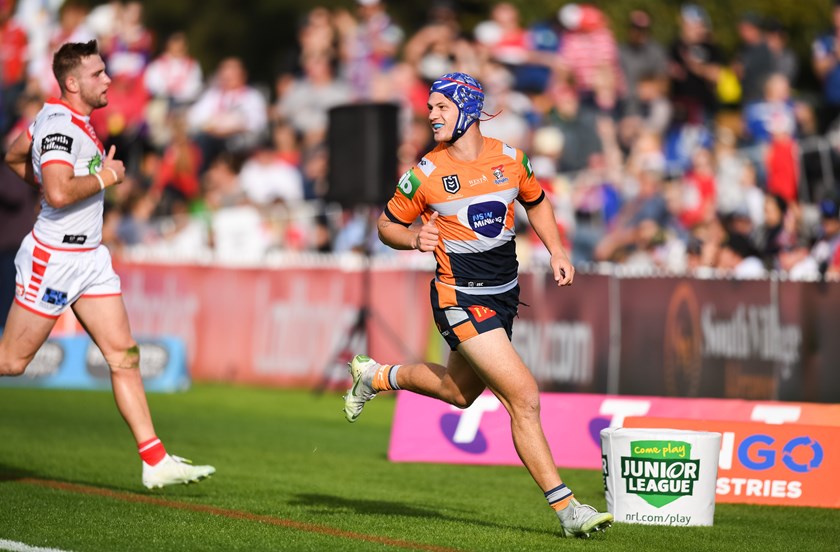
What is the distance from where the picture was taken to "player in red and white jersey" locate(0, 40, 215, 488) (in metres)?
9.08

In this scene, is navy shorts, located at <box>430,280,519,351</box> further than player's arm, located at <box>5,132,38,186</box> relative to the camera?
No

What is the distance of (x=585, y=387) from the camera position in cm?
1684

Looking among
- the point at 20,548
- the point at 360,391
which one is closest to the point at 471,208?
the point at 360,391

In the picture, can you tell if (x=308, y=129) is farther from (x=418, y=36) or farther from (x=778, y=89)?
(x=778, y=89)

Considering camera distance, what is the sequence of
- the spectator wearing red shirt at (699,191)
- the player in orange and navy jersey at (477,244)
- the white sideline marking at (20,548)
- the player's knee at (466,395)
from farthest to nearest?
the spectator wearing red shirt at (699,191) → the player's knee at (466,395) → the player in orange and navy jersey at (477,244) → the white sideline marking at (20,548)

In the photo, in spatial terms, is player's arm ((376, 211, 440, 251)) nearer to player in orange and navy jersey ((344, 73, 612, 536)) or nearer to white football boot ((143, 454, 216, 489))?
player in orange and navy jersey ((344, 73, 612, 536))

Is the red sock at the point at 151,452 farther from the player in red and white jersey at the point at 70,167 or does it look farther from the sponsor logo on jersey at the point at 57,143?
the sponsor logo on jersey at the point at 57,143

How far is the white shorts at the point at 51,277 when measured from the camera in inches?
359

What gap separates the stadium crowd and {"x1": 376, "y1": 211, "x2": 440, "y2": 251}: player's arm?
8.89 metres

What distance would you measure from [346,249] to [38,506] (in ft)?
41.2

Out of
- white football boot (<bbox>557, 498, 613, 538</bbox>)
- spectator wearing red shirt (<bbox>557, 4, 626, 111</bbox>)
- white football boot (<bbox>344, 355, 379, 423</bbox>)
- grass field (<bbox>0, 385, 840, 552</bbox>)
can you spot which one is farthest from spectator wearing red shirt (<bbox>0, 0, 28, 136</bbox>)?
white football boot (<bbox>557, 498, 613, 538</bbox>)

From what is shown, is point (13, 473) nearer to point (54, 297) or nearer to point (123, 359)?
point (123, 359)

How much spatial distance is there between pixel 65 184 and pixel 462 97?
2540mm

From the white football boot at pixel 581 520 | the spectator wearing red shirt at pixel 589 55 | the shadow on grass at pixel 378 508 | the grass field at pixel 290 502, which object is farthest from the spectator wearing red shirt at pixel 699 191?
the white football boot at pixel 581 520
